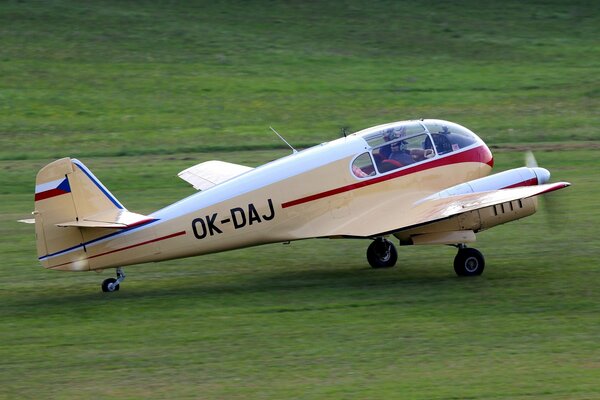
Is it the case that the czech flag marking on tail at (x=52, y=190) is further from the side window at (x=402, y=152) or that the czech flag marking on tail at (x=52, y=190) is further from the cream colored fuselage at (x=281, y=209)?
the side window at (x=402, y=152)

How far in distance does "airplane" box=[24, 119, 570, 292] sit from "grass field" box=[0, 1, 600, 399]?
29.9 inches

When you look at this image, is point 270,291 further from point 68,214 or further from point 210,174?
point 210,174

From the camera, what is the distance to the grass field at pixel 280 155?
41.5 ft

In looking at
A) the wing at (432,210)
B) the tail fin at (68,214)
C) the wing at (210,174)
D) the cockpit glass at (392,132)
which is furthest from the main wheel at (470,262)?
the tail fin at (68,214)

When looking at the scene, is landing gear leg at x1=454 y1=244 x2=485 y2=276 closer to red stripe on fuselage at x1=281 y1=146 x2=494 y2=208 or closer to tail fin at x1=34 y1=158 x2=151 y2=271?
red stripe on fuselage at x1=281 y1=146 x2=494 y2=208

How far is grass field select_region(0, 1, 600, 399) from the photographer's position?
12664 mm

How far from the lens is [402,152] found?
57.3 feet

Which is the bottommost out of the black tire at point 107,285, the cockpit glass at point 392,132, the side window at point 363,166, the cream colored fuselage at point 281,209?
the black tire at point 107,285

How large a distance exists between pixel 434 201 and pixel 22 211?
1074 centimetres

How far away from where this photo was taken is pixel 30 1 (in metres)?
48.8

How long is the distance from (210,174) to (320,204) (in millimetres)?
3933

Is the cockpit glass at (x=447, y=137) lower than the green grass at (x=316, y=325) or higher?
higher

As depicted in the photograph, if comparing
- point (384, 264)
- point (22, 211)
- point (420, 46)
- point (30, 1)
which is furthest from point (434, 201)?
point (30, 1)

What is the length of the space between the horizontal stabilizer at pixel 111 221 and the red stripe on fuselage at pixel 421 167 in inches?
93.9
